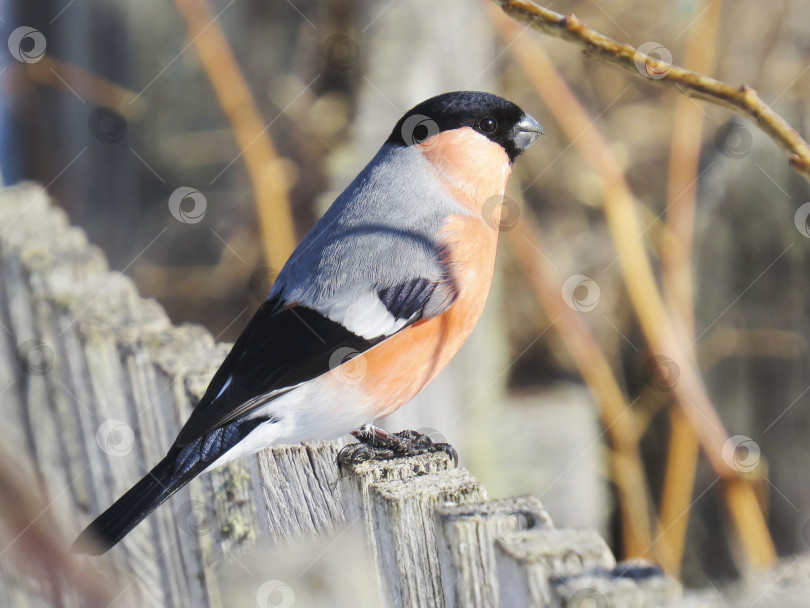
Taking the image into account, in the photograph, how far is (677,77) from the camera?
1354 millimetres

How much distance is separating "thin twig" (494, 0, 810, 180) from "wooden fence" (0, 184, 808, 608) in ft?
2.14

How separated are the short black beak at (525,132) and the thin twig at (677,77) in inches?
48.2

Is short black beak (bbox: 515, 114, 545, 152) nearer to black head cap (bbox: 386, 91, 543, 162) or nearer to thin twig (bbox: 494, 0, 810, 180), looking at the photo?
black head cap (bbox: 386, 91, 543, 162)

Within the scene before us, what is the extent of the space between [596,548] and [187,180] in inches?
158

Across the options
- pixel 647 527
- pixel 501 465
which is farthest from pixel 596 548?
pixel 501 465

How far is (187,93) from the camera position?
15.9 ft

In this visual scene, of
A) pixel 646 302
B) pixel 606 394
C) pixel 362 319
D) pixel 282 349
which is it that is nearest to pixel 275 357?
pixel 282 349

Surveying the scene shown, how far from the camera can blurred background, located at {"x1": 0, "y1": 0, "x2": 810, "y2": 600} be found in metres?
3.67

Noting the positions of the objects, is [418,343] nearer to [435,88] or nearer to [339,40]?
[435,88]

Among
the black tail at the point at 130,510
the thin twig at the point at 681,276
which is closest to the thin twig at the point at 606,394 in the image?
the thin twig at the point at 681,276

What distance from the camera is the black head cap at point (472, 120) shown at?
2596 millimetres

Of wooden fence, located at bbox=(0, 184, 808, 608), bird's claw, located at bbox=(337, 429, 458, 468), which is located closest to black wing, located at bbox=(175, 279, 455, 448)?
wooden fence, located at bbox=(0, 184, 808, 608)

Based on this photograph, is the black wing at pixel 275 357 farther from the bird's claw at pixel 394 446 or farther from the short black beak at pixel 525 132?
the short black beak at pixel 525 132

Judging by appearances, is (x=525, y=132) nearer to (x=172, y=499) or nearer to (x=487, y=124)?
(x=487, y=124)
